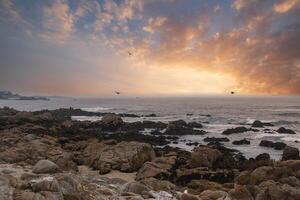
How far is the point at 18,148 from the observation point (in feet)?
77.4

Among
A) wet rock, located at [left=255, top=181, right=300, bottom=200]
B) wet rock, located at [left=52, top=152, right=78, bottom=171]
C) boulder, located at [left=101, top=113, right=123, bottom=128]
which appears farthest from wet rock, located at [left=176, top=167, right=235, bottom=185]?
boulder, located at [left=101, top=113, right=123, bottom=128]

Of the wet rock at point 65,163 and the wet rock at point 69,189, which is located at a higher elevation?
the wet rock at point 69,189

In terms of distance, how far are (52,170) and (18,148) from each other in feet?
41.3

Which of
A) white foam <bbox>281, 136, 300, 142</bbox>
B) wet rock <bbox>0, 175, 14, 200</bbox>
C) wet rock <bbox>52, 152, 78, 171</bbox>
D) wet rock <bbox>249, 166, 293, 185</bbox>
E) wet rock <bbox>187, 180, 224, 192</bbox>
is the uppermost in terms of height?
wet rock <bbox>0, 175, 14, 200</bbox>

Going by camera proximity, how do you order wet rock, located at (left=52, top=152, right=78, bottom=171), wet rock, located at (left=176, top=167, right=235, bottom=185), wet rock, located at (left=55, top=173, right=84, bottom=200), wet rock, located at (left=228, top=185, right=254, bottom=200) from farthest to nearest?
wet rock, located at (left=52, top=152, right=78, bottom=171)
wet rock, located at (left=176, top=167, right=235, bottom=185)
wet rock, located at (left=228, top=185, right=254, bottom=200)
wet rock, located at (left=55, top=173, right=84, bottom=200)

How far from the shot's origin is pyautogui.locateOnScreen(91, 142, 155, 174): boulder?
23233 mm

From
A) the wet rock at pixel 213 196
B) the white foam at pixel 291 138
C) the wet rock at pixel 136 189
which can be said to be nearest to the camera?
the wet rock at pixel 136 189

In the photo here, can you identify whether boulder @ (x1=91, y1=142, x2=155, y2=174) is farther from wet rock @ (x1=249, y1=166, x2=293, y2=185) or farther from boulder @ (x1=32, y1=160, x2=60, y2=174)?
wet rock @ (x1=249, y1=166, x2=293, y2=185)

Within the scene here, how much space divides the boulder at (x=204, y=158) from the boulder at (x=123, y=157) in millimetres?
3811

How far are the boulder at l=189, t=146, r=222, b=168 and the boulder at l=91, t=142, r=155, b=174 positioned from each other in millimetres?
3811

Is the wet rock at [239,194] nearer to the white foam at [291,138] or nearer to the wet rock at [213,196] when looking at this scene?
the wet rock at [213,196]

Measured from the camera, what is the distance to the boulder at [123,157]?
2323cm

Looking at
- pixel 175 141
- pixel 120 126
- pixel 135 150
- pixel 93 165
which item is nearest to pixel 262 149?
pixel 175 141

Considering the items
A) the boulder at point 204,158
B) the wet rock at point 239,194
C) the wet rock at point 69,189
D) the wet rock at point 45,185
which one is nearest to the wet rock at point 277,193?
the wet rock at point 239,194
